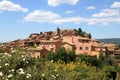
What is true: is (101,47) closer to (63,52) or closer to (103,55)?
(103,55)

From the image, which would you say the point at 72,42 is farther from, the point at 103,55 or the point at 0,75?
the point at 0,75

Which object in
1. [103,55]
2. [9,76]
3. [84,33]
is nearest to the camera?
[9,76]

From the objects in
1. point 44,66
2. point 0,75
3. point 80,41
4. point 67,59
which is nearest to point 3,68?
point 0,75

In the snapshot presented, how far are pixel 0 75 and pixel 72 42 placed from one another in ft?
184

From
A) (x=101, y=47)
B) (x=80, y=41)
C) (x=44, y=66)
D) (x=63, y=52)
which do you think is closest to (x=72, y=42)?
(x=80, y=41)

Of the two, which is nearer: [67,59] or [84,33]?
[67,59]

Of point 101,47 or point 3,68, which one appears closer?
point 3,68

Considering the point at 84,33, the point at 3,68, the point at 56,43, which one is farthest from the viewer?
the point at 84,33

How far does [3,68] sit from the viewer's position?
27.9 feet

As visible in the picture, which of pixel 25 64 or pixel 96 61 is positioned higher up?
pixel 25 64

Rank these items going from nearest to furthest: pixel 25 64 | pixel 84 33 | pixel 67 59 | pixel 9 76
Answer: pixel 9 76 → pixel 25 64 → pixel 67 59 → pixel 84 33

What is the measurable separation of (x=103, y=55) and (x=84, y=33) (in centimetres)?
2182

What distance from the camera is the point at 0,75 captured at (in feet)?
25.2

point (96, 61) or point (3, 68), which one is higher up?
point (3, 68)
